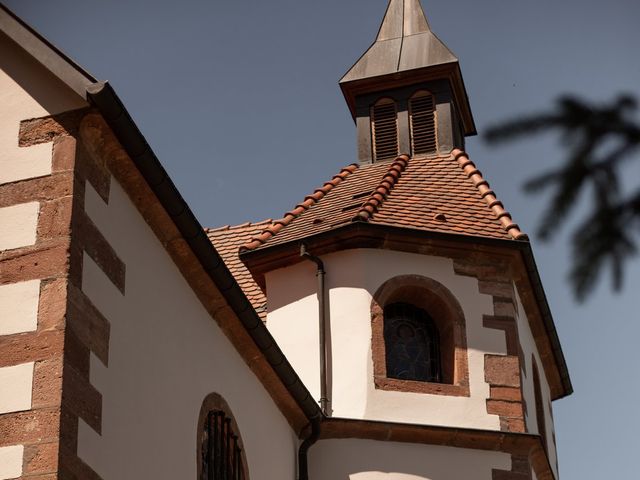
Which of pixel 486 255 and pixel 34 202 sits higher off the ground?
pixel 486 255

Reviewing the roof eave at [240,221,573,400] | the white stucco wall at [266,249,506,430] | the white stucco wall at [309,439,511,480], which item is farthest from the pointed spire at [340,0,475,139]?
the white stucco wall at [309,439,511,480]

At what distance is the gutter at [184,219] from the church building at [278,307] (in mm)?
19

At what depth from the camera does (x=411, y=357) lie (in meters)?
14.0

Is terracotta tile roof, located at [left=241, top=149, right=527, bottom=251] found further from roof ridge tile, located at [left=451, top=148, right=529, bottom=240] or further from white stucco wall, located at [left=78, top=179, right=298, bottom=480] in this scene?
white stucco wall, located at [left=78, top=179, right=298, bottom=480]

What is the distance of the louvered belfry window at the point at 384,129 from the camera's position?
1769cm

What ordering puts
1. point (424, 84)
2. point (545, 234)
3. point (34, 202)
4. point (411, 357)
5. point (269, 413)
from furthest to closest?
point (424, 84) → point (411, 357) → point (269, 413) → point (34, 202) → point (545, 234)

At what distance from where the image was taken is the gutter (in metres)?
8.38

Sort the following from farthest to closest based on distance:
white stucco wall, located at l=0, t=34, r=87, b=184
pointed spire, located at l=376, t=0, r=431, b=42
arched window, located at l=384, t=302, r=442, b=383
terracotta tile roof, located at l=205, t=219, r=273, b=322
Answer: pointed spire, located at l=376, t=0, r=431, b=42
terracotta tile roof, located at l=205, t=219, r=273, b=322
arched window, located at l=384, t=302, r=442, b=383
white stucco wall, located at l=0, t=34, r=87, b=184

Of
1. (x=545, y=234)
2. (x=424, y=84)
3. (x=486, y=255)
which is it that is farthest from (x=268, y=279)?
(x=545, y=234)

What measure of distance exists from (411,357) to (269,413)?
8.41 feet

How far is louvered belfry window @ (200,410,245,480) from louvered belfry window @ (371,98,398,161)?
7.46m

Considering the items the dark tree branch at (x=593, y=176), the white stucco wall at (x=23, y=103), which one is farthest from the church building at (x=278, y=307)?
the dark tree branch at (x=593, y=176)

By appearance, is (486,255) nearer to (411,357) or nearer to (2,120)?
(411,357)

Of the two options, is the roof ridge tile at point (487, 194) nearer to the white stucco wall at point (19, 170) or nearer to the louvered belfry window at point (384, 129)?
the louvered belfry window at point (384, 129)
